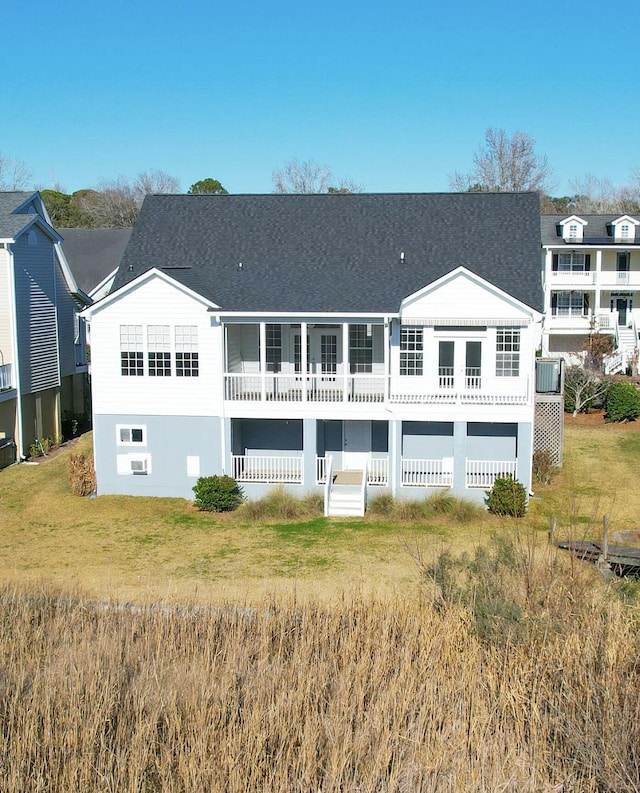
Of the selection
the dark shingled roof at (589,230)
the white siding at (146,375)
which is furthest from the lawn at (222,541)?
the dark shingled roof at (589,230)

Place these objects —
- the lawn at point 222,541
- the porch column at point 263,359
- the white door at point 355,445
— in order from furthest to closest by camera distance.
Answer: the white door at point 355,445
the porch column at point 263,359
the lawn at point 222,541

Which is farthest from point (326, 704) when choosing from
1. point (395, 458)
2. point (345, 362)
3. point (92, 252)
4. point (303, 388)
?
point (92, 252)

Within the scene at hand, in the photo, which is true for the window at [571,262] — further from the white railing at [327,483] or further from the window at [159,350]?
the window at [159,350]

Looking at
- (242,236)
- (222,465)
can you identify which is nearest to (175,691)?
(222,465)

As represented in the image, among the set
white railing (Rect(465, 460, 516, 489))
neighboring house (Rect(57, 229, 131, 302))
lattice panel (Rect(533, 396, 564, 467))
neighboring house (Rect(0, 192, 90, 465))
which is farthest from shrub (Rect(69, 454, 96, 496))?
neighboring house (Rect(57, 229, 131, 302))

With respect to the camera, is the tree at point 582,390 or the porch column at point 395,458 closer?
the porch column at point 395,458

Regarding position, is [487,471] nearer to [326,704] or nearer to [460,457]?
[460,457]
